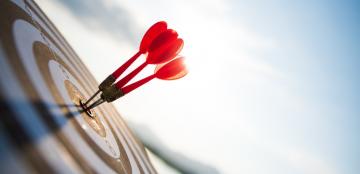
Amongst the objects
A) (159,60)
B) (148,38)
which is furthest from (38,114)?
(148,38)

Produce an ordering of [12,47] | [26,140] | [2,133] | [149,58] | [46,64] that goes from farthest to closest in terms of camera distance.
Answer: [149,58], [46,64], [12,47], [26,140], [2,133]

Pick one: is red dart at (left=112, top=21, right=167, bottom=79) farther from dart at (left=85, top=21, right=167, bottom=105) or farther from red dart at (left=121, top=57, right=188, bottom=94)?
red dart at (left=121, top=57, right=188, bottom=94)

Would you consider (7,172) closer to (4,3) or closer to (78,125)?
(78,125)

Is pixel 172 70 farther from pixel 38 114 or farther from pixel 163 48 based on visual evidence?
pixel 38 114

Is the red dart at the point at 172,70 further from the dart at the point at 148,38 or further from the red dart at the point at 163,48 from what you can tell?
the dart at the point at 148,38

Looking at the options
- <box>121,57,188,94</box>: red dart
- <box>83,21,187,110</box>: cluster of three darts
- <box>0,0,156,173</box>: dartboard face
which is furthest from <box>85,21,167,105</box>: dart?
<box>0,0,156,173</box>: dartboard face

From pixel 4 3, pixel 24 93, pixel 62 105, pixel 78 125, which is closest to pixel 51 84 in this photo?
pixel 62 105
